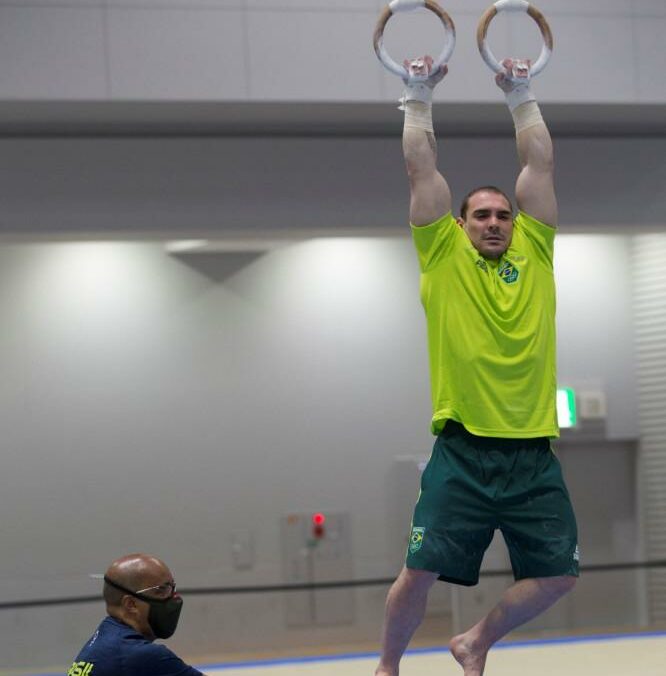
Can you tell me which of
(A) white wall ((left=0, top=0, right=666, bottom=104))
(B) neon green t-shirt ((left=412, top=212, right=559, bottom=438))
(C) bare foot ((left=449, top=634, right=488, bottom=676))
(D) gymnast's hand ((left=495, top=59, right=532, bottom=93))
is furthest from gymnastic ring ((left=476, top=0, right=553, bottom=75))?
(A) white wall ((left=0, top=0, right=666, bottom=104))

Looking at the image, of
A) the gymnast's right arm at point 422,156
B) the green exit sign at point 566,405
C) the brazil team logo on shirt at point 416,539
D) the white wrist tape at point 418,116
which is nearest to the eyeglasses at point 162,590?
the brazil team logo on shirt at point 416,539

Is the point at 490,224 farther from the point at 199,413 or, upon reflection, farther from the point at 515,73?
the point at 199,413

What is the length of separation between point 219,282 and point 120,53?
1692 millimetres

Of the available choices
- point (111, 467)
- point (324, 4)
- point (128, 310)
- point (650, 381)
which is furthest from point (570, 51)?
point (111, 467)

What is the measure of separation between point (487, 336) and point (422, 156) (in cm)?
62

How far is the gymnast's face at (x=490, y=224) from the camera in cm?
450

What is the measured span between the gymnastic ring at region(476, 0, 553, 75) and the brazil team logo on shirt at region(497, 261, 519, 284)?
68cm

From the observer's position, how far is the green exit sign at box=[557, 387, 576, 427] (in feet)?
29.9

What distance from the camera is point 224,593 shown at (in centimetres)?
841

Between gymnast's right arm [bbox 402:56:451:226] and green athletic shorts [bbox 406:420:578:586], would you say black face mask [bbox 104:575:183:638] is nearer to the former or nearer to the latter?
green athletic shorts [bbox 406:420:578:586]

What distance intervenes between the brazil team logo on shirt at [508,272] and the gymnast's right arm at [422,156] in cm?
26

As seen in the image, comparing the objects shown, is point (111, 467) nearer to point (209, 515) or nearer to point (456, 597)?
point (209, 515)

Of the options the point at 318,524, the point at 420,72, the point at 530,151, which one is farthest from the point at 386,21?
the point at 318,524

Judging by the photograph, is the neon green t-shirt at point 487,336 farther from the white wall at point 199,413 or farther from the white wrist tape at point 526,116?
the white wall at point 199,413
